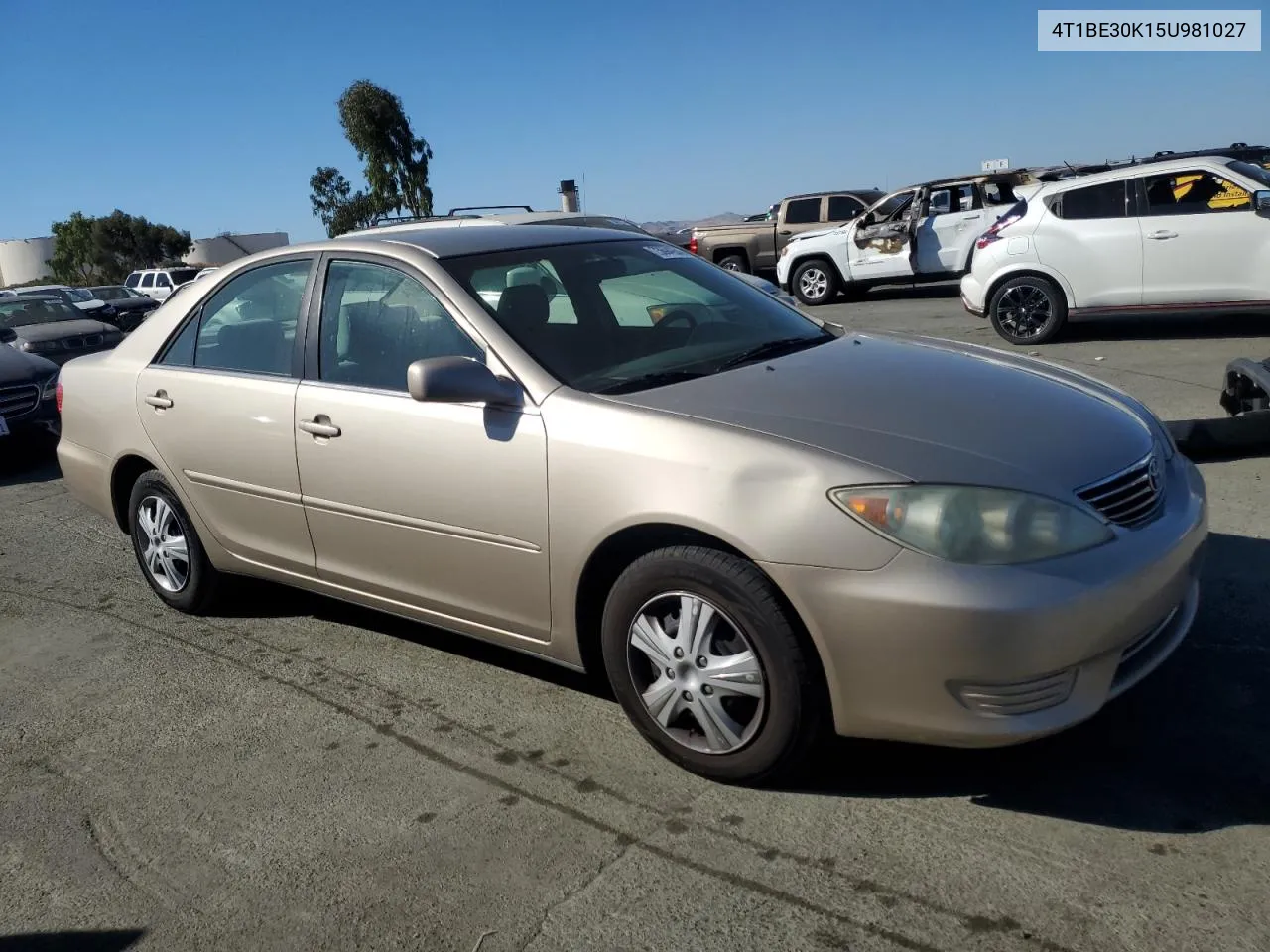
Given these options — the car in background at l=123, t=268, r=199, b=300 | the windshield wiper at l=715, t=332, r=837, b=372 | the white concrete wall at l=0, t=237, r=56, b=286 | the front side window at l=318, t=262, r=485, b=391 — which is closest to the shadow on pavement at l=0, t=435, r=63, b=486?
the front side window at l=318, t=262, r=485, b=391

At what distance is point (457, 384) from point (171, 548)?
224cm

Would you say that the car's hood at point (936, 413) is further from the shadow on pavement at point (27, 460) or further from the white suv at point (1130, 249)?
the shadow on pavement at point (27, 460)

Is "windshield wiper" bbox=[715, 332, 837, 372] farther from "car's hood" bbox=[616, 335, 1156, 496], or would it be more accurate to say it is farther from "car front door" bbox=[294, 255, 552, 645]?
"car front door" bbox=[294, 255, 552, 645]

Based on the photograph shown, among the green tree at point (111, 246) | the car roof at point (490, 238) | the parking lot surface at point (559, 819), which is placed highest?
the green tree at point (111, 246)

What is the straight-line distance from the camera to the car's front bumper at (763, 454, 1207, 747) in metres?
2.70

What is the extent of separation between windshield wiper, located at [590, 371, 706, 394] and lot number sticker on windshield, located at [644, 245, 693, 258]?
108cm

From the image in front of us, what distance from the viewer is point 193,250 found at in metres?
70.4

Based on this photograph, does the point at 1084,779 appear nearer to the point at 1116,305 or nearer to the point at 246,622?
the point at 246,622

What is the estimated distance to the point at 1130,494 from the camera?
3.06 m

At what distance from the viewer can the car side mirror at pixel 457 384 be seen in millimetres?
3422

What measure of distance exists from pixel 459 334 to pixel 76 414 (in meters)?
2.56

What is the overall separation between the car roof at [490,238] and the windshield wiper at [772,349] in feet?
2.91

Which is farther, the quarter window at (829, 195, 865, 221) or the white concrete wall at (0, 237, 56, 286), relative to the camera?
the white concrete wall at (0, 237, 56, 286)

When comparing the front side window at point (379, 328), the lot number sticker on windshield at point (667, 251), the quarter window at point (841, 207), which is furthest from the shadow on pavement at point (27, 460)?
the quarter window at point (841, 207)
